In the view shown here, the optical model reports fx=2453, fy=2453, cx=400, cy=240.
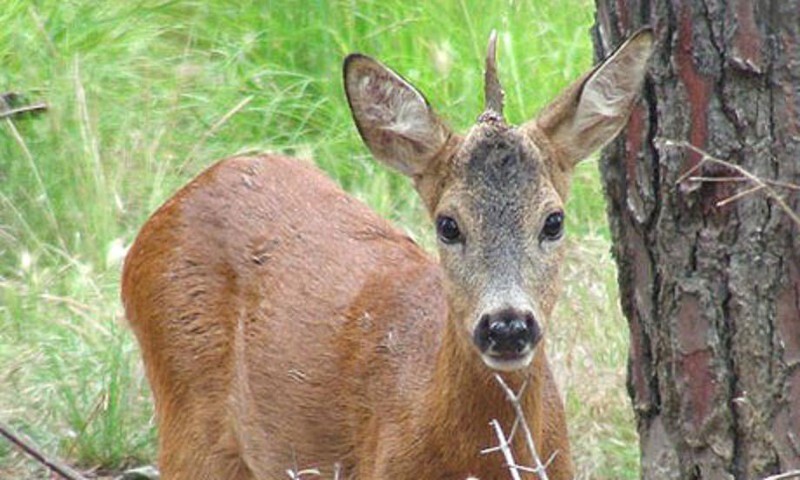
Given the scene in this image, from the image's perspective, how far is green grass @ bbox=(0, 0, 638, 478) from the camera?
25.0 ft

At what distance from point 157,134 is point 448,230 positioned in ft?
11.0

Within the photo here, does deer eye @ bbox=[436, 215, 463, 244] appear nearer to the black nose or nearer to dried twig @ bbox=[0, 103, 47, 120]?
the black nose

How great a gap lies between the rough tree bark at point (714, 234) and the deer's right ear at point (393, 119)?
0.47 m

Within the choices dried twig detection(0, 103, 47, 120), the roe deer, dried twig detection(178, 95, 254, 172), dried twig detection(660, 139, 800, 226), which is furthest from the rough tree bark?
dried twig detection(178, 95, 254, 172)

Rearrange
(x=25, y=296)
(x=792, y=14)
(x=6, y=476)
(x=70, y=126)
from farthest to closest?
(x=70, y=126) < (x=25, y=296) < (x=6, y=476) < (x=792, y=14)

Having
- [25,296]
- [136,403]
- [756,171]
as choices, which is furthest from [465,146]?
[25,296]

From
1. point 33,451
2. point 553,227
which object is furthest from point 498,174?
point 33,451

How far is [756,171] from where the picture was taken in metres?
5.59

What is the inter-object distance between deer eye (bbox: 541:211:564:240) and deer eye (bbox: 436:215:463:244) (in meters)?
0.20

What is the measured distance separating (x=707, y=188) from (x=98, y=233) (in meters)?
3.43

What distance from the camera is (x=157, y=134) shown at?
9.09 metres

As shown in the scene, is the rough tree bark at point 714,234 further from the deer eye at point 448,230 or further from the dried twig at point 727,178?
the deer eye at point 448,230

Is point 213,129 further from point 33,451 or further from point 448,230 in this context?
point 33,451

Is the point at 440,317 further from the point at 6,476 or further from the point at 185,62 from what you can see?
the point at 185,62
